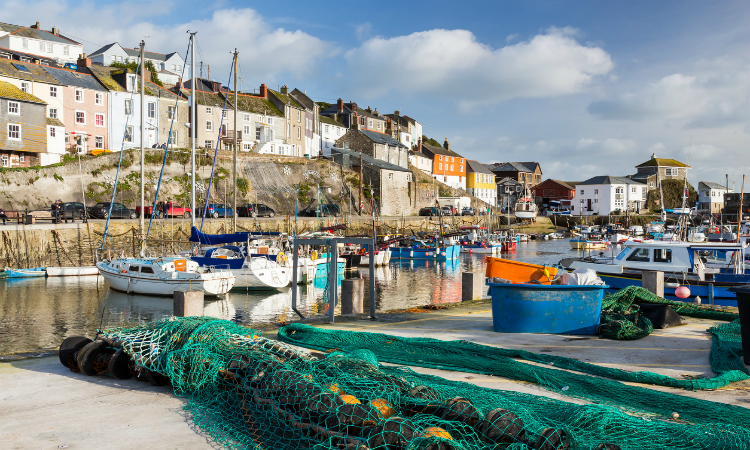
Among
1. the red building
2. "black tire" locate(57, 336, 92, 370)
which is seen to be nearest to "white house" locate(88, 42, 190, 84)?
the red building

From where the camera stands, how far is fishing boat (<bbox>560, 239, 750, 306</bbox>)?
1450 centimetres

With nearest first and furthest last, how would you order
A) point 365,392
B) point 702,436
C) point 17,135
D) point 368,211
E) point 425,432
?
point 425,432, point 702,436, point 365,392, point 17,135, point 368,211

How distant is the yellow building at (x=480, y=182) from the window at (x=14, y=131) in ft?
209

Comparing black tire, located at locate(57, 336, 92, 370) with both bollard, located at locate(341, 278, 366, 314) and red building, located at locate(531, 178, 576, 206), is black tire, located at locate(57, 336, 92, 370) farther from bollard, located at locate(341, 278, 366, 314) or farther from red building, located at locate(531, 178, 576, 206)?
red building, located at locate(531, 178, 576, 206)

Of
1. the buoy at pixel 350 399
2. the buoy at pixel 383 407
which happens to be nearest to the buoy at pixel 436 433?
the buoy at pixel 383 407

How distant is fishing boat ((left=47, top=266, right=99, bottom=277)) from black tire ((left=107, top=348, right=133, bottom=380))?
26.0 m

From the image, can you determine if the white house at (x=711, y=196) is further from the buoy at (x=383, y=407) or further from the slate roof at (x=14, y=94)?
the buoy at (x=383, y=407)

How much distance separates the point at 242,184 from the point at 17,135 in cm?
1756

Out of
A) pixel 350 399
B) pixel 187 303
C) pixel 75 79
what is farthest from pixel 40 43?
pixel 350 399

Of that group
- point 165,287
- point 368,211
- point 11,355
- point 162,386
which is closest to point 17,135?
point 165,287

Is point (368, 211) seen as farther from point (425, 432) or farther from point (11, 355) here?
point (425, 432)

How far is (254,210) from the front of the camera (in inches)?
1770

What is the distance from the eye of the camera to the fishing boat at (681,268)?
47.6 feet

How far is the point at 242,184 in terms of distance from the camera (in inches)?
1993
